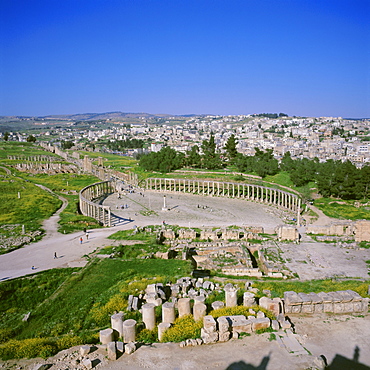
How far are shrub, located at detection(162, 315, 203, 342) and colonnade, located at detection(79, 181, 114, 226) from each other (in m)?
29.0

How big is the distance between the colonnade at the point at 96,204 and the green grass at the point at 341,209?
94.7 ft

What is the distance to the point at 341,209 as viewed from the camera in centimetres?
4431

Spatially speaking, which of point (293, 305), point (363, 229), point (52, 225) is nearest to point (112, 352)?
point (293, 305)

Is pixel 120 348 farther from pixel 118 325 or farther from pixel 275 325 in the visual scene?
pixel 275 325

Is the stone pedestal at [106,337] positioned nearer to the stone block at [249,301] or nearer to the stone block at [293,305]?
the stone block at [249,301]

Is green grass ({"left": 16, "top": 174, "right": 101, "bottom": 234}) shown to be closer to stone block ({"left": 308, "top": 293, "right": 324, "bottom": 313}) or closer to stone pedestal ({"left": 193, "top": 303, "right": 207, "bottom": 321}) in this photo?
stone pedestal ({"left": 193, "top": 303, "right": 207, "bottom": 321})

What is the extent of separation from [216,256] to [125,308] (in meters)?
13.4

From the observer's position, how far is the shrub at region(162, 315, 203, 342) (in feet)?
46.2

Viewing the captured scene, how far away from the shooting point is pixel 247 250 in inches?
1190

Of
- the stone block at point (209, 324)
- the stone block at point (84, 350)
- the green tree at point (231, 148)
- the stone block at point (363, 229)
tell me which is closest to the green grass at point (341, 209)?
the stone block at point (363, 229)

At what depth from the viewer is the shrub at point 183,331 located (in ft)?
46.2

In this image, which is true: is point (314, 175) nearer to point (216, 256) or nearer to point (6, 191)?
point (216, 256)

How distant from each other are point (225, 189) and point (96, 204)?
3212 cm

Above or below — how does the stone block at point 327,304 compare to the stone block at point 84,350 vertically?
above
